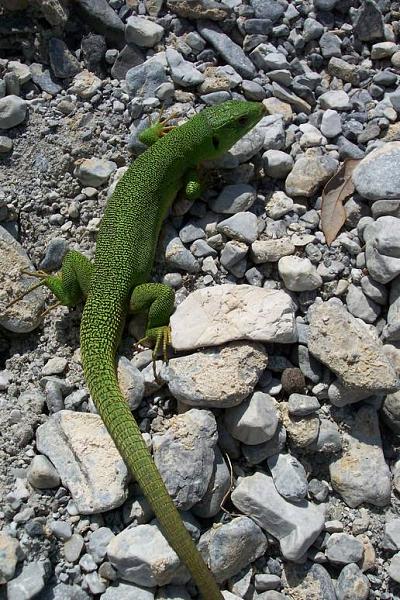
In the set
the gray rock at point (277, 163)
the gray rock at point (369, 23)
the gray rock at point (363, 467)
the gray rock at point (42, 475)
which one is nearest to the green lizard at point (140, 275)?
the gray rock at point (277, 163)

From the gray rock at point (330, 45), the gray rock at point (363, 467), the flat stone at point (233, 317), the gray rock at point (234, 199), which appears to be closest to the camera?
the gray rock at point (363, 467)

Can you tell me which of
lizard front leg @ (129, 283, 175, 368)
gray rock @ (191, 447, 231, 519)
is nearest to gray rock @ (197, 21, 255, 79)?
lizard front leg @ (129, 283, 175, 368)

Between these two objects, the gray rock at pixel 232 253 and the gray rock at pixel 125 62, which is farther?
the gray rock at pixel 125 62

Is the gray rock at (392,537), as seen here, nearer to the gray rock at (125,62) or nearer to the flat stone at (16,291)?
the flat stone at (16,291)

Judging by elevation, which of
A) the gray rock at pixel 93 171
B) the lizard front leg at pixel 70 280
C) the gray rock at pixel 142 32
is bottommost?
the lizard front leg at pixel 70 280

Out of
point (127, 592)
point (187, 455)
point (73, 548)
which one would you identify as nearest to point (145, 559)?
point (127, 592)

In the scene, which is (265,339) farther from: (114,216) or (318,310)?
(114,216)

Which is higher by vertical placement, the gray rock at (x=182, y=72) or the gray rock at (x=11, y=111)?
the gray rock at (x=11, y=111)

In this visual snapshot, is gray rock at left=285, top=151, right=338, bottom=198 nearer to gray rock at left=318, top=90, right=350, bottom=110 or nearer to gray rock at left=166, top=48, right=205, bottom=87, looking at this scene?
gray rock at left=318, top=90, right=350, bottom=110
